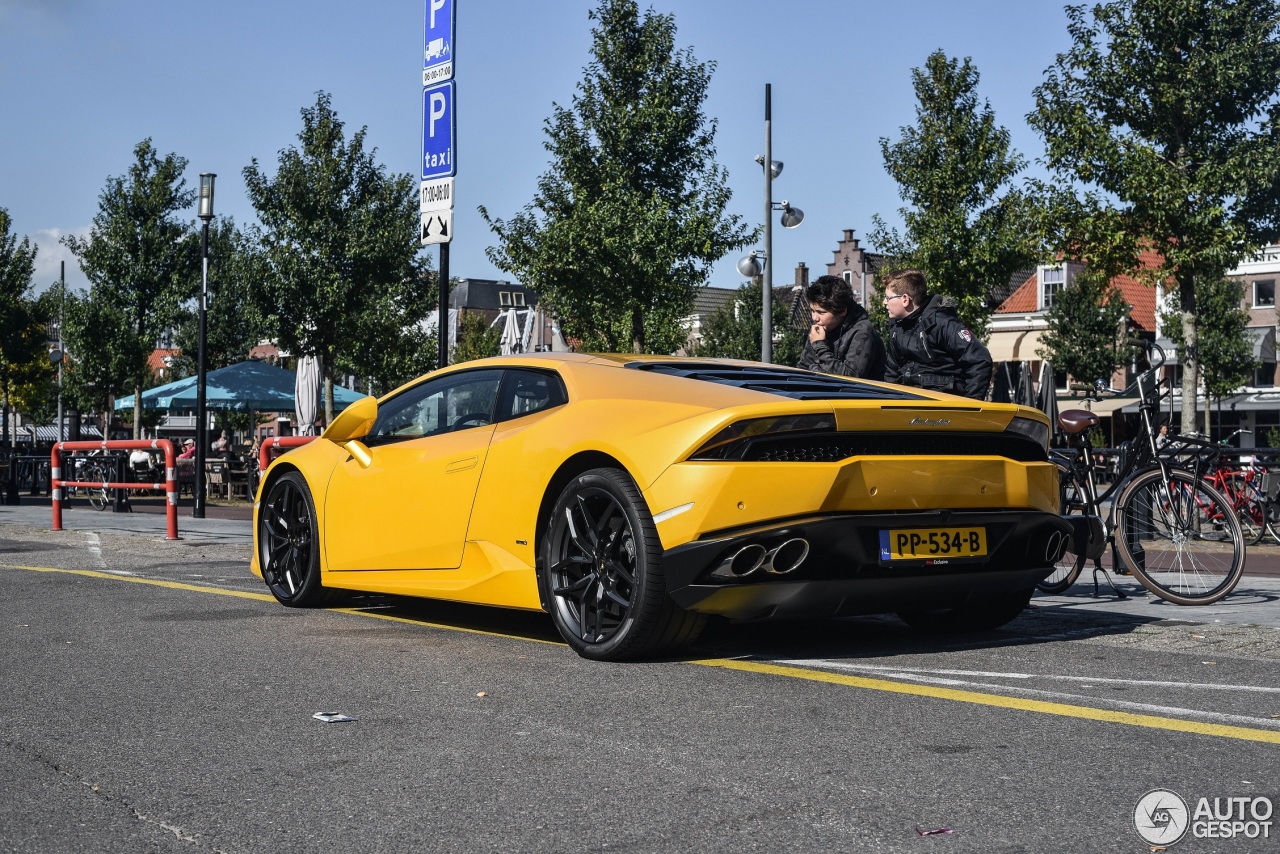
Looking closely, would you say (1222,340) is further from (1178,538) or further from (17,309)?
(1178,538)

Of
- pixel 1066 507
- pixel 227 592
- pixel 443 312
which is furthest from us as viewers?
pixel 443 312

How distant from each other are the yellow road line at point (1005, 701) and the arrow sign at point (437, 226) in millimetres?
6173

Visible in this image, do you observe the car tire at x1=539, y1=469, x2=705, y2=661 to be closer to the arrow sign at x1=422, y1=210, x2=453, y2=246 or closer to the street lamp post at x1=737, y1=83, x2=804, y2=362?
the arrow sign at x1=422, y1=210, x2=453, y2=246

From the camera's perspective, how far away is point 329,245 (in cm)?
3103

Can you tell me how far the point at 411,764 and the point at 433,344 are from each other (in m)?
31.6

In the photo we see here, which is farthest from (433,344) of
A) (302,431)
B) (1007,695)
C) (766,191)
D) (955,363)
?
(1007,695)

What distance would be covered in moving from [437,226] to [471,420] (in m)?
4.89

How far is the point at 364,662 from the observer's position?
5574mm

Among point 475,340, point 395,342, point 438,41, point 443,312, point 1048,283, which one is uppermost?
point 1048,283

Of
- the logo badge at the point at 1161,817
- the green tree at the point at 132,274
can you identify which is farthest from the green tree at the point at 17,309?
the logo badge at the point at 1161,817

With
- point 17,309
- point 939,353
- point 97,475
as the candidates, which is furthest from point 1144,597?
point 17,309

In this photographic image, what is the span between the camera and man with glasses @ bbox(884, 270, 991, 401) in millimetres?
7555

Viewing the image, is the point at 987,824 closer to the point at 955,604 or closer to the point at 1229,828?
the point at 1229,828

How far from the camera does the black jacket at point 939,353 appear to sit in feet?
24.8
